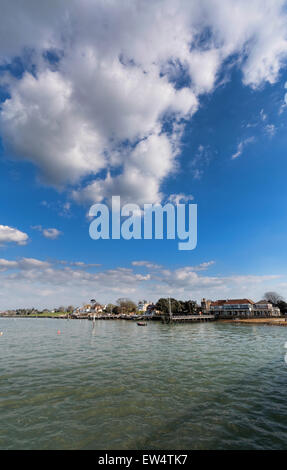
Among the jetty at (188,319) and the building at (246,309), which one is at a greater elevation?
the building at (246,309)

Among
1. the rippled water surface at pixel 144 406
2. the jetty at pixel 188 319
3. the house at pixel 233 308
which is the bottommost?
the jetty at pixel 188 319

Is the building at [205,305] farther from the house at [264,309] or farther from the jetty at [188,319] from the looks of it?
the house at [264,309]

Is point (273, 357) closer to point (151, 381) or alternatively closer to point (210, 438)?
point (151, 381)

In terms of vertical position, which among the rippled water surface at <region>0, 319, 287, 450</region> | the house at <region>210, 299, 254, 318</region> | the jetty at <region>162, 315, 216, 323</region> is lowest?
the jetty at <region>162, 315, 216, 323</region>

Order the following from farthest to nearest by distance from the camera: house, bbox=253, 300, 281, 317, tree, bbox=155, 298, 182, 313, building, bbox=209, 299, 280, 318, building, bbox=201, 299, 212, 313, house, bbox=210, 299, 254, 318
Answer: building, bbox=201, 299, 212, 313 → tree, bbox=155, 298, 182, 313 → house, bbox=210, 299, 254, 318 → house, bbox=253, 300, 281, 317 → building, bbox=209, 299, 280, 318

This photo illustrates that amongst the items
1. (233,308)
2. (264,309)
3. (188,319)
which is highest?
(264,309)

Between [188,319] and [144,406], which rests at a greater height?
[144,406]

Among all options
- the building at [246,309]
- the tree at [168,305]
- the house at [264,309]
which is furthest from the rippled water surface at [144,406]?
the house at [264,309]

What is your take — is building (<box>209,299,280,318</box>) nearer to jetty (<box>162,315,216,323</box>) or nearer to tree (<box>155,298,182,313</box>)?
jetty (<box>162,315,216,323</box>)

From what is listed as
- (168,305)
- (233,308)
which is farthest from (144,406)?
(233,308)

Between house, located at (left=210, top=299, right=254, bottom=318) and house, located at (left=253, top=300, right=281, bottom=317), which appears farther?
house, located at (left=210, top=299, right=254, bottom=318)

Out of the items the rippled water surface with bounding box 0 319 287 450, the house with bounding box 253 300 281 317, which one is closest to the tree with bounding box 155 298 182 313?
the house with bounding box 253 300 281 317

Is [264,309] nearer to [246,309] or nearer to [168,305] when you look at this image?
[246,309]

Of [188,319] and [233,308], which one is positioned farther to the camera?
[233,308]
